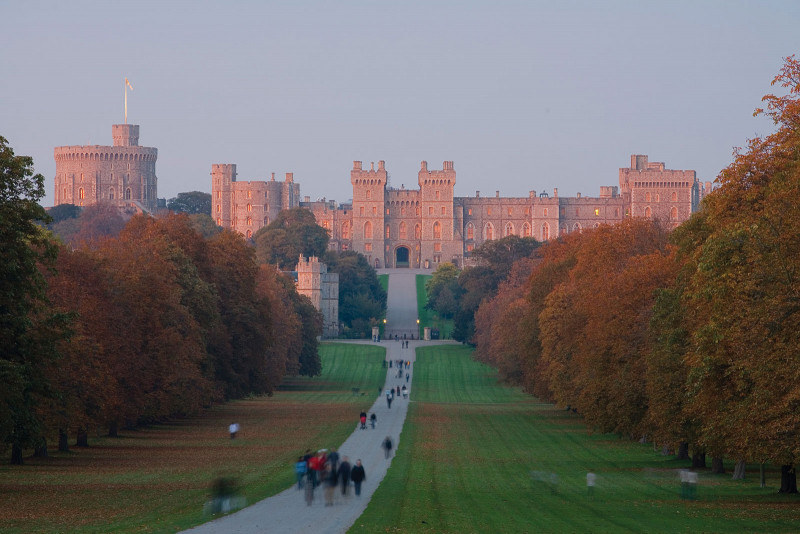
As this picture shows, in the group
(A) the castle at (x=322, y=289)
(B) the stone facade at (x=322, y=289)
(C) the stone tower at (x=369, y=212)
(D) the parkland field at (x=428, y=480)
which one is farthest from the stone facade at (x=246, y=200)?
(D) the parkland field at (x=428, y=480)

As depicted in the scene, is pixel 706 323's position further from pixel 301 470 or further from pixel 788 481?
pixel 301 470

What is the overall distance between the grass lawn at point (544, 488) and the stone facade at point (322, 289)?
200ft

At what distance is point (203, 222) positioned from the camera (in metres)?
145

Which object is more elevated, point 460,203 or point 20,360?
point 460,203

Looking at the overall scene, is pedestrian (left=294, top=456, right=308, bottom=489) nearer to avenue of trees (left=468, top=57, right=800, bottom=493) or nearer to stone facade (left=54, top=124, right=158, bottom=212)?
avenue of trees (left=468, top=57, right=800, bottom=493)

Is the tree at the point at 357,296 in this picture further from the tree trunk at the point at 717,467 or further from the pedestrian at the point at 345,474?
the pedestrian at the point at 345,474

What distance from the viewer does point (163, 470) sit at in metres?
29.2

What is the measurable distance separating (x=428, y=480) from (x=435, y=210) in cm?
14165

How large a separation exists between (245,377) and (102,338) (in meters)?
15.2

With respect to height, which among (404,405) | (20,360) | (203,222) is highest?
(203,222)

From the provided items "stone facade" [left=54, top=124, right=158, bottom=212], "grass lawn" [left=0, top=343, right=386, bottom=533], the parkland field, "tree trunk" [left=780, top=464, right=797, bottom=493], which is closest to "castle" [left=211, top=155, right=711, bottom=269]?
"stone facade" [left=54, top=124, right=158, bottom=212]

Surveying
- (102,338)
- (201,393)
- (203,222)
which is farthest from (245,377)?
(203,222)

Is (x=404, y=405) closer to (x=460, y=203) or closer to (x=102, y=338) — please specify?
(x=102, y=338)

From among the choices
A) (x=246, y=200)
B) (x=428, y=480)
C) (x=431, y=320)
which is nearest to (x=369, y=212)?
(x=246, y=200)
